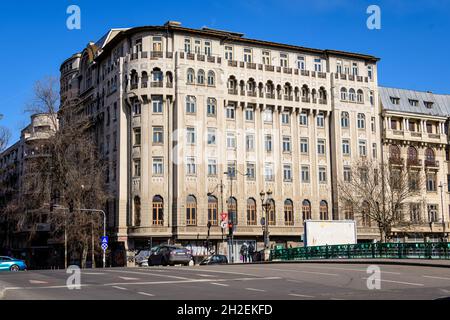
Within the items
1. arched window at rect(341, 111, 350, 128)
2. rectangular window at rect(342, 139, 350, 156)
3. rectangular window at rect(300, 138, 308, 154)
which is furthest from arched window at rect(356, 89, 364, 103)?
rectangular window at rect(300, 138, 308, 154)

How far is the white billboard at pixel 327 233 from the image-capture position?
4869 centimetres

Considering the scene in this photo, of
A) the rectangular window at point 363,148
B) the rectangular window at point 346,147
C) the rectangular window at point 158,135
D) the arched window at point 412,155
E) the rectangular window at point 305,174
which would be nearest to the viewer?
the rectangular window at point 158,135

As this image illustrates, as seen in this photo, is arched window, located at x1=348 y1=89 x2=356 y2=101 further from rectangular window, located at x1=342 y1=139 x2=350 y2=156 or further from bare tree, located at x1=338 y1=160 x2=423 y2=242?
bare tree, located at x1=338 y1=160 x2=423 y2=242

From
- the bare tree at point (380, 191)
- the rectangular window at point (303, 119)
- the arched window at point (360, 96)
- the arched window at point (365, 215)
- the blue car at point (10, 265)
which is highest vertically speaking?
the arched window at point (360, 96)

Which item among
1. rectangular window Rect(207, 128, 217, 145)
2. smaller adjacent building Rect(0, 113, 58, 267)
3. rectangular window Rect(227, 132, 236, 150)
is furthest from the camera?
smaller adjacent building Rect(0, 113, 58, 267)

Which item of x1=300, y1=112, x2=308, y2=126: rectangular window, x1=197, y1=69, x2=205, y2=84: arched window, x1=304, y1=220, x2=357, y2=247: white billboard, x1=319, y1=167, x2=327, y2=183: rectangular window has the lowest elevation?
x1=304, y1=220, x2=357, y2=247: white billboard

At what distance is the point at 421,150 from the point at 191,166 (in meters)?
32.3

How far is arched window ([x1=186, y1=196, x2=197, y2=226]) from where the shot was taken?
212 ft

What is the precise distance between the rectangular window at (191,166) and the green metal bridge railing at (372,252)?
A: 696 inches

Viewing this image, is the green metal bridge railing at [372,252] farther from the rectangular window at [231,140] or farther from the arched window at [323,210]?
the arched window at [323,210]

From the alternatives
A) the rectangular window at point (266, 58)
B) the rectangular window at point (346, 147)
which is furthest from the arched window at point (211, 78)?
the rectangular window at point (346, 147)

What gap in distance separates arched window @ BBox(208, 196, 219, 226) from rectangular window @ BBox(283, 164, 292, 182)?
9285 millimetres
